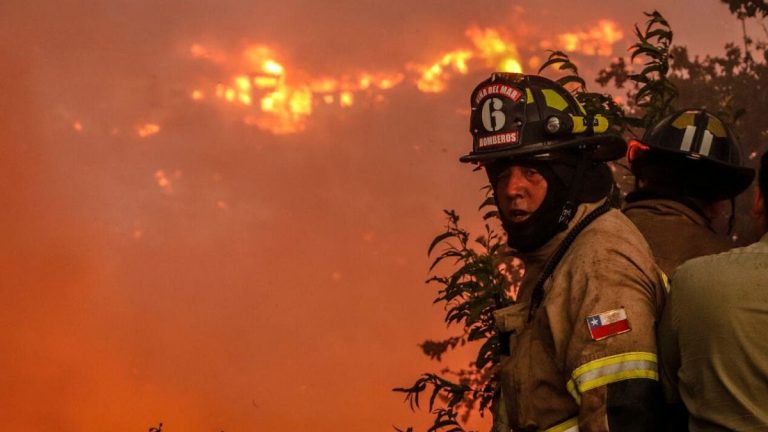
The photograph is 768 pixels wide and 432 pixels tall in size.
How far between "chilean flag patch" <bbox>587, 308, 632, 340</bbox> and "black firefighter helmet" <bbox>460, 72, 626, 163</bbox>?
2.19 ft

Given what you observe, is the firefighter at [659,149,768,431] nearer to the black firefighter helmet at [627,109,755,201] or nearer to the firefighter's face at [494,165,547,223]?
the firefighter's face at [494,165,547,223]

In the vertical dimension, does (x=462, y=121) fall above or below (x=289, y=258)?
above

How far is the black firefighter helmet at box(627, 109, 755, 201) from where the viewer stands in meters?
4.01

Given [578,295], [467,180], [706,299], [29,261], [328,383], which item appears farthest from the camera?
[467,180]

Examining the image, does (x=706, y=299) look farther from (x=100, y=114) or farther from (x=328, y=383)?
(x=328, y=383)

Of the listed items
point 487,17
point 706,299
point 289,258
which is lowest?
point 706,299

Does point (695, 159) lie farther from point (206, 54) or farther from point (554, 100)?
point (206, 54)

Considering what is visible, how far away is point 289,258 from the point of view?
18.3 metres

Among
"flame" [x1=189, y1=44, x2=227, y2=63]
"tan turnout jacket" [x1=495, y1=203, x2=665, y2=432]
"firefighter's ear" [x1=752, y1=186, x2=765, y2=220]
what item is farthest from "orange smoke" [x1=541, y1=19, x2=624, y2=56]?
"firefighter's ear" [x1=752, y1=186, x2=765, y2=220]

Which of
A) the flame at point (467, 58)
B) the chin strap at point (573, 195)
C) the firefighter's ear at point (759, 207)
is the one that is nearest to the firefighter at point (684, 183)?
the chin strap at point (573, 195)

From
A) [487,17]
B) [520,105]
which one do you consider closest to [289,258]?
[487,17]

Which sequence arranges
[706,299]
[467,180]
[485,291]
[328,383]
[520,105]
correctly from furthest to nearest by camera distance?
[467,180] < [328,383] < [485,291] < [520,105] < [706,299]

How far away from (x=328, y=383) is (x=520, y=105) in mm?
16650

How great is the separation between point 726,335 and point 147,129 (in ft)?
48.6
